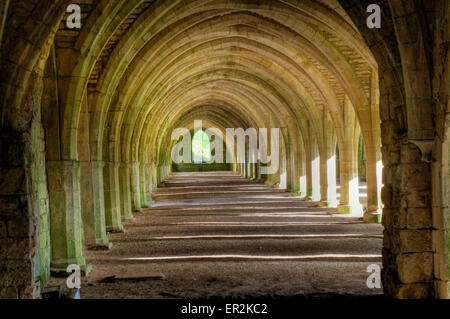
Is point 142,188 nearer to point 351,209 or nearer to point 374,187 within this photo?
point 351,209

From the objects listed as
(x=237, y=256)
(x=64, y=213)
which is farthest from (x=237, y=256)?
(x=64, y=213)

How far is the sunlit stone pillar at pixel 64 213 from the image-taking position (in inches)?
314

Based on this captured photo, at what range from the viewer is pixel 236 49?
16.9m

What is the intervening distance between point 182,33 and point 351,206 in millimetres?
6475

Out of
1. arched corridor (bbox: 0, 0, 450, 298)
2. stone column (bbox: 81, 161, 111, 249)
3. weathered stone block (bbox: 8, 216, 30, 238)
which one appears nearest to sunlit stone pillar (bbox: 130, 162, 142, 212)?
arched corridor (bbox: 0, 0, 450, 298)

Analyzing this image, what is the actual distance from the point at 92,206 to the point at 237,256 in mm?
2887

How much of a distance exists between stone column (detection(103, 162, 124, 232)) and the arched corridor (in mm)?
29

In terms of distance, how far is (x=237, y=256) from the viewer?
9.16 metres

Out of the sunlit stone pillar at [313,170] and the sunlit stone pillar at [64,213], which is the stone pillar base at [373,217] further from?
the sunlit stone pillar at [64,213]

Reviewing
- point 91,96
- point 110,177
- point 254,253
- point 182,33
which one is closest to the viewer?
point 254,253

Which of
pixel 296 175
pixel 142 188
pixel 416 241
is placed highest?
pixel 296 175

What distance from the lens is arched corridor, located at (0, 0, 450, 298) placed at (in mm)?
5688
